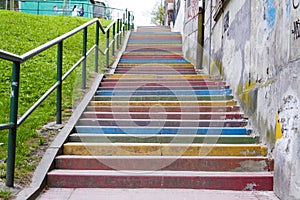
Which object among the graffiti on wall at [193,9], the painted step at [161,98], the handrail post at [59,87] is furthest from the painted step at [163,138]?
the graffiti on wall at [193,9]

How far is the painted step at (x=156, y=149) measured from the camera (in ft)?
11.5

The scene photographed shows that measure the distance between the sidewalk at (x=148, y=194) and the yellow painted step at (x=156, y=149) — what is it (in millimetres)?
542

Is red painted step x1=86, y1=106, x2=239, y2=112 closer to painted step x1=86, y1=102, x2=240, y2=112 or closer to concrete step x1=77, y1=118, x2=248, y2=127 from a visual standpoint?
painted step x1=86, y1=102, x2=240, y2=112

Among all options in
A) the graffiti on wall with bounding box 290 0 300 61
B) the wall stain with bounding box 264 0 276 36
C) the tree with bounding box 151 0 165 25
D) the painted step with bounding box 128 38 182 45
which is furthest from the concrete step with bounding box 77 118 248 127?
the tree with bounding box 151 0 165 25

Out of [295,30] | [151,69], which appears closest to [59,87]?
[295,30]

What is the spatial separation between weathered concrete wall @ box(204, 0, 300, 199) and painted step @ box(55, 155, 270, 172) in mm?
399

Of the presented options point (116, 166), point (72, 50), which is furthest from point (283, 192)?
point (72, 50)

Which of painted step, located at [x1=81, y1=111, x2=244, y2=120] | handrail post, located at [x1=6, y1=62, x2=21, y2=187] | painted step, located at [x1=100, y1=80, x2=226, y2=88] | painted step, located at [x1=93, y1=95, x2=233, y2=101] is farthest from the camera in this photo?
painted step, located at [x1=100, y1=80, x2=226, y2=88]

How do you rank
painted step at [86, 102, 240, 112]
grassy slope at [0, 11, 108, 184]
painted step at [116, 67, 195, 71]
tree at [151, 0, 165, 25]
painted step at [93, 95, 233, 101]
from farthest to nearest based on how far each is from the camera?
tree at [151, 0, 165, 25], painted step at [116, 67, 195, 71], painted step at [93, 95, 233, 101], painted step at [86, 102, 240, 112], grassy slope at [0, 11, 108, 184]

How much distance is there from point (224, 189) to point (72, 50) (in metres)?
6.36

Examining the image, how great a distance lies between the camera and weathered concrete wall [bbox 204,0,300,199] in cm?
264

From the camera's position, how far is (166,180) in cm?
312

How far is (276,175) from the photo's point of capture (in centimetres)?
296

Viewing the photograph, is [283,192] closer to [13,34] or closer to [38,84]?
[38,84]
